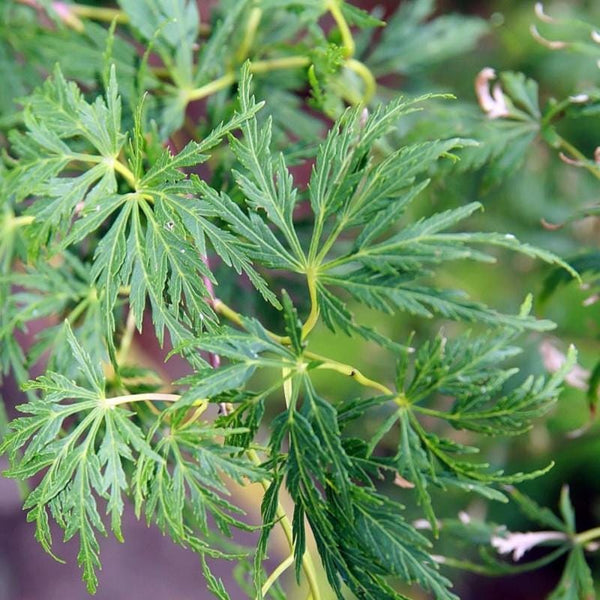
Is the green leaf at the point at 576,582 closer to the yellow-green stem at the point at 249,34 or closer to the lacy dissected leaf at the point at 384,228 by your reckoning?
the lacy dissected leaf at the point at 384,228

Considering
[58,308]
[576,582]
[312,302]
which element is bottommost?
[576,582]

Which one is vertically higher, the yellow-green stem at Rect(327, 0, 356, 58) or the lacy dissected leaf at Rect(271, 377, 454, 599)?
the yellow-green stem at Rect(327, 0, 356, 58)

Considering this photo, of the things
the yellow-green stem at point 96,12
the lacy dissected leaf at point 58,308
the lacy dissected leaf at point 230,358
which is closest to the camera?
the lacy dissected leaf at point 230,358

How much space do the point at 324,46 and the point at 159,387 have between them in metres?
0.30

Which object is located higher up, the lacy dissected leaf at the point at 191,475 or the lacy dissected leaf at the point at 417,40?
the lacy dissected leaf at the point at 417,40

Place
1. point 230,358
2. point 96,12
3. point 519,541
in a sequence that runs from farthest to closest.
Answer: point 96,12, point 519,541, point 230,358

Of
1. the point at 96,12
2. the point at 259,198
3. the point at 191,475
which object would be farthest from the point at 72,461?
the point at 96,12

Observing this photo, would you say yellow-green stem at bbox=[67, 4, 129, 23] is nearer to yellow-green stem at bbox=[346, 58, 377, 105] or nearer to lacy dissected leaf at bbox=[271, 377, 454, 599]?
yellow-green stem at bbox=[346, 58, 377, 105]

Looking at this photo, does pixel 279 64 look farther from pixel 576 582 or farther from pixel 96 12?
pixel 576 582

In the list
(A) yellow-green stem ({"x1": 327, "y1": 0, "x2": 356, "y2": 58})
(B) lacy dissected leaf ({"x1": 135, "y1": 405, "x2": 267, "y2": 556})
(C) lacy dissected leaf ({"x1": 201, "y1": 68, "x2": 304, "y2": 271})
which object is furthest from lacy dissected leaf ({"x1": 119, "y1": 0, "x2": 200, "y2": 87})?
(B) lacy dissected leaf ({"x1": 135, "y1": 405, "x2": 267, "y2": 556})

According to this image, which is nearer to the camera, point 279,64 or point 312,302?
point 312,302

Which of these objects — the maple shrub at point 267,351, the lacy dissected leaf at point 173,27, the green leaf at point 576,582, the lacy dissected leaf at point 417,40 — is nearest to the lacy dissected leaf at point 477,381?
the maple shrub at point 267,351

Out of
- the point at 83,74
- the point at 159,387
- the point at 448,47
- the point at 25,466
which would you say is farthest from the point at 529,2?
the point at 25,466

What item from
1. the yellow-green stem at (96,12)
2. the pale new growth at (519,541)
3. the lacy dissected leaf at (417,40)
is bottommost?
the pale new growth at (519,541)
